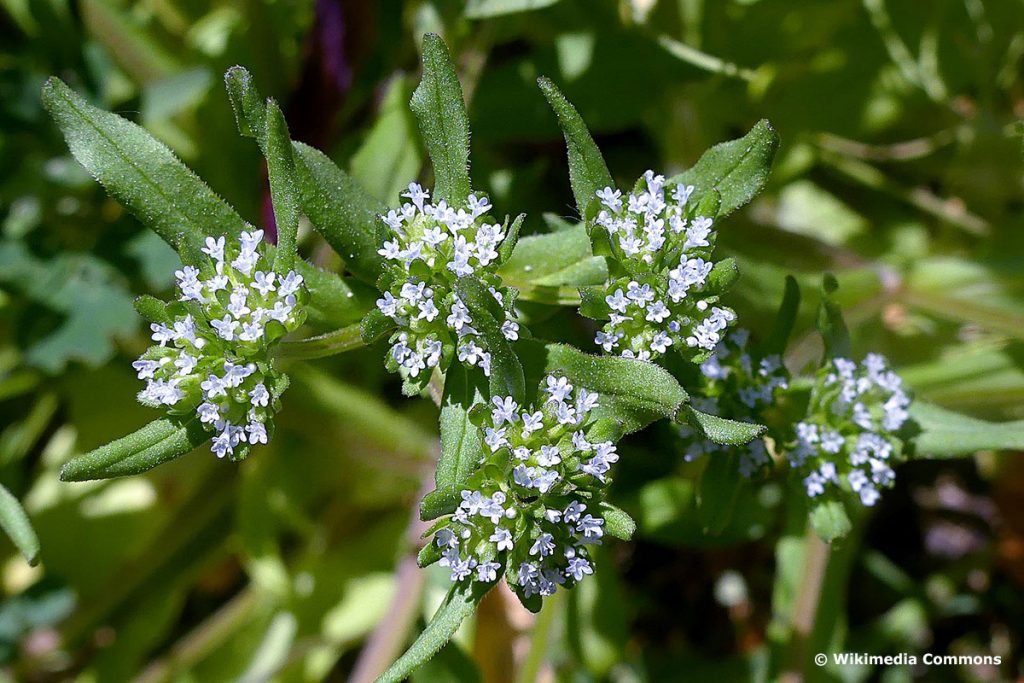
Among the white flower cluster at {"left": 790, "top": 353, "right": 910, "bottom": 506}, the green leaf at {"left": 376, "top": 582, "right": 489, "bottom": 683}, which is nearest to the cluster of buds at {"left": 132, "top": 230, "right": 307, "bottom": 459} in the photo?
the green leaf at {"left": 376, "top": 582, "right": 489, "bottom": 683}

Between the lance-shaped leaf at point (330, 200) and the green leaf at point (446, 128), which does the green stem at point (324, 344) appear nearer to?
the lance-shaped leaf at point (330, 200)

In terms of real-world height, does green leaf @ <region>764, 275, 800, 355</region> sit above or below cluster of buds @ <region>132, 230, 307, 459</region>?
below

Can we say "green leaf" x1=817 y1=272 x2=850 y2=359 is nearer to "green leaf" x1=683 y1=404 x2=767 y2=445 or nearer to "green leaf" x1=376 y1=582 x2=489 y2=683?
"green leaf" x1=683 y1=404 x2=767 y2=445

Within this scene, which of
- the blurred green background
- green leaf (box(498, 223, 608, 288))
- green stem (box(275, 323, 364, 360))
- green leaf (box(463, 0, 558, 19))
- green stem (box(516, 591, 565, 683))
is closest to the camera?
green stem (box(275, 323, 364, 360))

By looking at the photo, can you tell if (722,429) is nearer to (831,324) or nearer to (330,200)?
(831,324)

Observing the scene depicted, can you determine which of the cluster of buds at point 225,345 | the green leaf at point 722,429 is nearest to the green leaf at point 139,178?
the cluster of buds at point 225,345

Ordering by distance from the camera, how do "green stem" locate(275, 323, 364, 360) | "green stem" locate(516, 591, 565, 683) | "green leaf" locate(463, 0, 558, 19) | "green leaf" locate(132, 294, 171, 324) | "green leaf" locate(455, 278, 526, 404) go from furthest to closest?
"green stem" locate(516, 591, 565, 683), "green leaf" locate(463, 0, 558, 19), "green stem" locate(275, 323, 364, 360), "green leaf" locate(132, 294, 171, 324), "green leaf" locate(455, 278, 526, 404)
